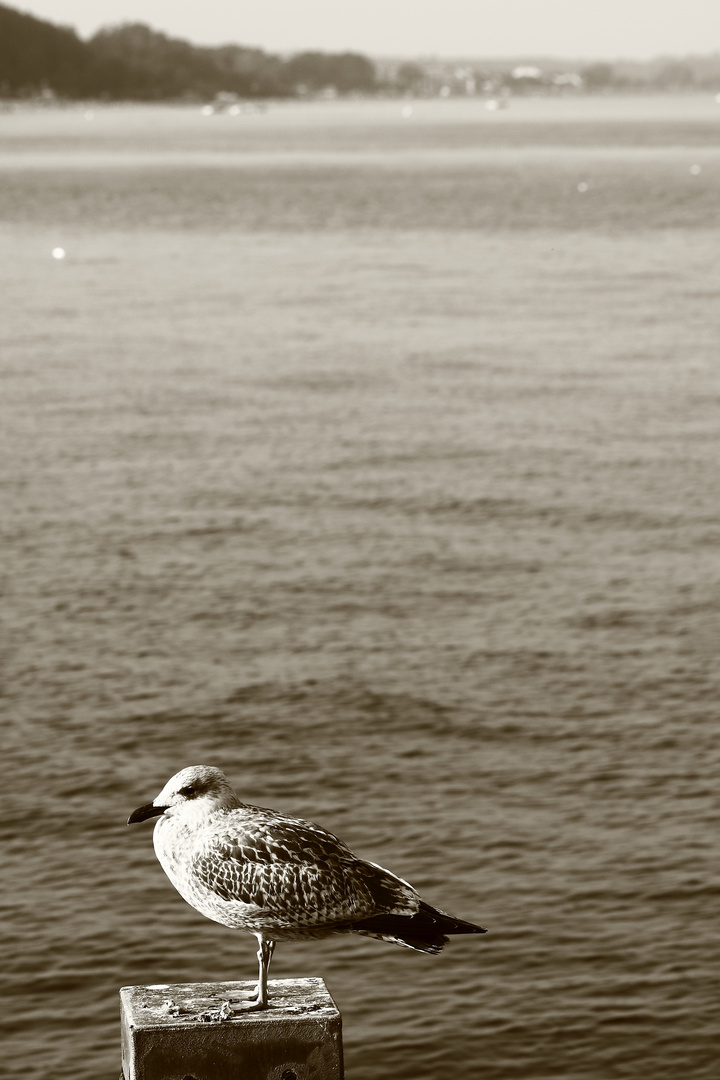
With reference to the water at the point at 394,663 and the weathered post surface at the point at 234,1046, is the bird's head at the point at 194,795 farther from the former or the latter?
the water at the point at 394,663

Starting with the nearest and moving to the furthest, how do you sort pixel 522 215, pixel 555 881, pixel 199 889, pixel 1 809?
pixel 199 889, pixel 555 881, pixel 1 809, pixel 522 215

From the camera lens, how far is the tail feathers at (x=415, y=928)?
12.4m

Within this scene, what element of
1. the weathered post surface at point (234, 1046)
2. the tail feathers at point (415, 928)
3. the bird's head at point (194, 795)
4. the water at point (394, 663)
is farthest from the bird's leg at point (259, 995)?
the water at point (394, 663)

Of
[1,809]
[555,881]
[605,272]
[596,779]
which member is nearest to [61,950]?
[1,809]

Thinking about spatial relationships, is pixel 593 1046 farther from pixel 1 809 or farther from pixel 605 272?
pixel 605 272

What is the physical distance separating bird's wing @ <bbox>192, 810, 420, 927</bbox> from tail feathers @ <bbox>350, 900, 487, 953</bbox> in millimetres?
62

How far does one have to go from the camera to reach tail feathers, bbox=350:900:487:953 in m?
12.4

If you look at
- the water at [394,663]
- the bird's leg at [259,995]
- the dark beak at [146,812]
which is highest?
the dark beak at [146,812]

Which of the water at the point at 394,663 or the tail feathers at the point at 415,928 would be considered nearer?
the tail feathers at the point at 415,928

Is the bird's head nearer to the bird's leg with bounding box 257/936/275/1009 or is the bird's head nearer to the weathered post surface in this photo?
the bird's leg with bounding box 257/936/275/1009

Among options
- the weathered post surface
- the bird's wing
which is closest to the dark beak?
the bird's wing

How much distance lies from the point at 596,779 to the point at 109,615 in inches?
675

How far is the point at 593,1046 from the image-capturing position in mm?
26922

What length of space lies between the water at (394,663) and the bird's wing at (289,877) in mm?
14222
